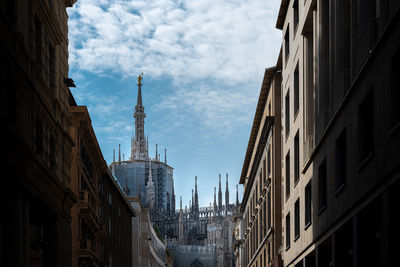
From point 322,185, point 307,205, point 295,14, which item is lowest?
point 307,205

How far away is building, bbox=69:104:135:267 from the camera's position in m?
48.3

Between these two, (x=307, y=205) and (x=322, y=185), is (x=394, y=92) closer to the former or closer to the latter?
(x=322, y=185)

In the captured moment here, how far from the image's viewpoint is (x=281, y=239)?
47.8m

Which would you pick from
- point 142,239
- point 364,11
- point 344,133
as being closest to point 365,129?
point 344,133

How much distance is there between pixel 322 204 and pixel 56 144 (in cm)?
1288

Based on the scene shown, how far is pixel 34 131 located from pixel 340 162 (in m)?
12.0

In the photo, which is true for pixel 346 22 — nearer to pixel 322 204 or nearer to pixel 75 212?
pixel 322 204

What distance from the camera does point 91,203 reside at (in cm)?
5403

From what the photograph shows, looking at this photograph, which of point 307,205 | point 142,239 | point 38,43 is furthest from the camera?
point 142,239

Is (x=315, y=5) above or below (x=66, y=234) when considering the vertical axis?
above

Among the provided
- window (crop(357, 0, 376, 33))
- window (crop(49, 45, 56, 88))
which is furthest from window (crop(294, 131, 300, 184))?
window (crop(357, 0, 376, 33))

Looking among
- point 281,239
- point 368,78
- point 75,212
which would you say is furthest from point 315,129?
point 75,212

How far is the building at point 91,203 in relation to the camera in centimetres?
4826

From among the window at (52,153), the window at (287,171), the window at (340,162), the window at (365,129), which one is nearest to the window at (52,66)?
the window at (52,153)
